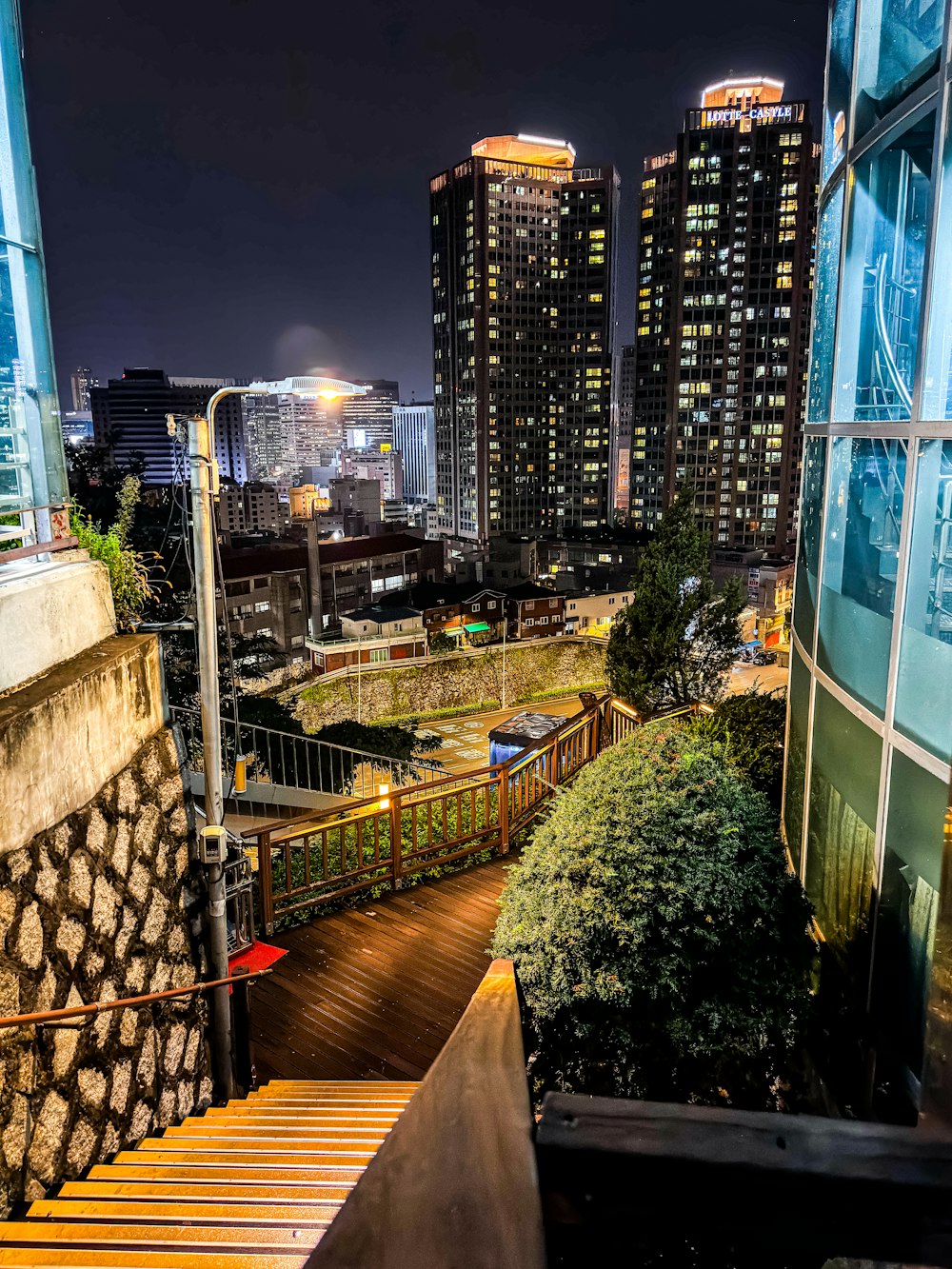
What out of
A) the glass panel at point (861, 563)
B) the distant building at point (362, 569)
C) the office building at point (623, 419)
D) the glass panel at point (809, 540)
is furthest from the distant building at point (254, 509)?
the glass panel at point (861, 563)

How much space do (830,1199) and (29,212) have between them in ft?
20.0

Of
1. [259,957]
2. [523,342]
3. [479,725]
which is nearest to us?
[259,957]

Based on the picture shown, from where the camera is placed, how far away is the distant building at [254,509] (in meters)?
120

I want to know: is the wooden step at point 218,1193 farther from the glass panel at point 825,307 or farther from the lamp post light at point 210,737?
the glass panel at point 825,307

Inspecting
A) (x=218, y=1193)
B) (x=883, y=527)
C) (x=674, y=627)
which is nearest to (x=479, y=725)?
(x=674, y=627)

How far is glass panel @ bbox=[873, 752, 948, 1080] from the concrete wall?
13.9 feet

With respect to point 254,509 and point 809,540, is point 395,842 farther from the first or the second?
point 254,509

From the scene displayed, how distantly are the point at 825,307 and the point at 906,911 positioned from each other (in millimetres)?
4692

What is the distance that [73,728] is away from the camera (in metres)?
4.15

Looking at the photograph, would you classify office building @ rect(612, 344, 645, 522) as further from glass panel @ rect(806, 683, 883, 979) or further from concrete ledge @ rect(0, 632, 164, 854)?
concrete ledge @ rect(0, 632, 164, 854)

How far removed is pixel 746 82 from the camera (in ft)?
343

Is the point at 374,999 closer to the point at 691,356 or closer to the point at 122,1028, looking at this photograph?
the point at 122,1028

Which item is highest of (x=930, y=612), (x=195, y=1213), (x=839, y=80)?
(x=839, y=80)

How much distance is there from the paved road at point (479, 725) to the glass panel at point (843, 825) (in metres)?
32.3
